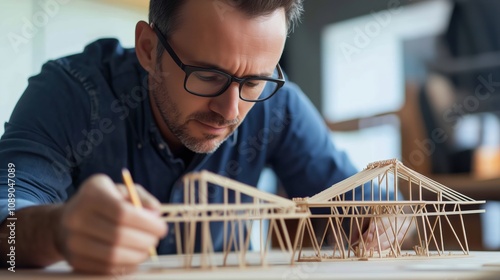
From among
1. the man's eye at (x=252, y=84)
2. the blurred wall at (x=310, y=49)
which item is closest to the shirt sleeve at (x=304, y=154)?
the man's eye at (x=252, y=84)

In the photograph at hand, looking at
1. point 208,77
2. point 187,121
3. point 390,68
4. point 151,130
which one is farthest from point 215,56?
point 390,68

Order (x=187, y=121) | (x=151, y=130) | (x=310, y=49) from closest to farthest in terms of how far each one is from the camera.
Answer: (x=187, y=121) < (x=151, y=130) < (x=310, y=49)

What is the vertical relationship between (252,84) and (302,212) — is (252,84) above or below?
above

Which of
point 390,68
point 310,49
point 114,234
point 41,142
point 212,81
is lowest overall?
point 114,234

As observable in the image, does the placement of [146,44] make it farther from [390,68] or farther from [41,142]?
[390,68]

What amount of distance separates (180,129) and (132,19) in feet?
9.19

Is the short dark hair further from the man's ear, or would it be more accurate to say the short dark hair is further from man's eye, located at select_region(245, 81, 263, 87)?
man's eye, located at select_region(245, 81, 263, 87)

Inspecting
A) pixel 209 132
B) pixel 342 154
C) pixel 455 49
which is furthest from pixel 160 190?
pixel 455 49

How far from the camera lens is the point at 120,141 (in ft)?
6.30

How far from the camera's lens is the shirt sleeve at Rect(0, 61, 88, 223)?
144cm

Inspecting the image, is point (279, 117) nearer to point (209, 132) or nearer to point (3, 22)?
point (209, 132)

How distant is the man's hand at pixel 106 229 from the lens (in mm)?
902

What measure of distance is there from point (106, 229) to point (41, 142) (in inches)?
32.7

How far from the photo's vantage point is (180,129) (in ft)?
5.49
